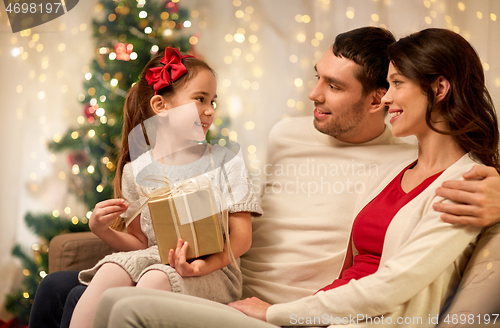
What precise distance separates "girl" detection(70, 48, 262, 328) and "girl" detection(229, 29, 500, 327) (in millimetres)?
169

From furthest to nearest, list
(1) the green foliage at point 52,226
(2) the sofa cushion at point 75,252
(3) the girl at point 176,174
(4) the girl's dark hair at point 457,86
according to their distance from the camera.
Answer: (1) the green foliage at point 52,226, (2) the sofa cushion at point 75,252, (3) the girl at point 176,174, (4) the girl's dark hair at point 457,86

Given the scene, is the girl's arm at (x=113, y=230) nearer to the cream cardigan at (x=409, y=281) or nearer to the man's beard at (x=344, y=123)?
the cream cardigan at (x=409, y=281)

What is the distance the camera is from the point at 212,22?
1871mm

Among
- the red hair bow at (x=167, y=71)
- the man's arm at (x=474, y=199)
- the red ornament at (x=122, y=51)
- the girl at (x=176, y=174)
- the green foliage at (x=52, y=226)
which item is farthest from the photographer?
the green foliage at (x=52, y=226)

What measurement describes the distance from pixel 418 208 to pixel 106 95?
140 centimetres

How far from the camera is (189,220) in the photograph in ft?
3.47

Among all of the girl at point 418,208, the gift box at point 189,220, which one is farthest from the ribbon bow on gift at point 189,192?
the girl at point 418,208

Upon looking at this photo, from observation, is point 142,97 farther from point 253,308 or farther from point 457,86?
point 457,86

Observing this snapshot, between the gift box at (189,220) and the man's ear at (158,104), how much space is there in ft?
1.22

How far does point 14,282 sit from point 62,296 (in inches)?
32.4

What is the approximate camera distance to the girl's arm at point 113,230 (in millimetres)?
1194

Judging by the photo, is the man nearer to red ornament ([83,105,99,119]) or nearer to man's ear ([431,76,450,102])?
man's ear ([431,76,450,102])

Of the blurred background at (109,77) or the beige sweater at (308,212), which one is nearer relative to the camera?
the beige sweater at (308,212)

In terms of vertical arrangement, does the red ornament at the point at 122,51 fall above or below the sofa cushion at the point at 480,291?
above
